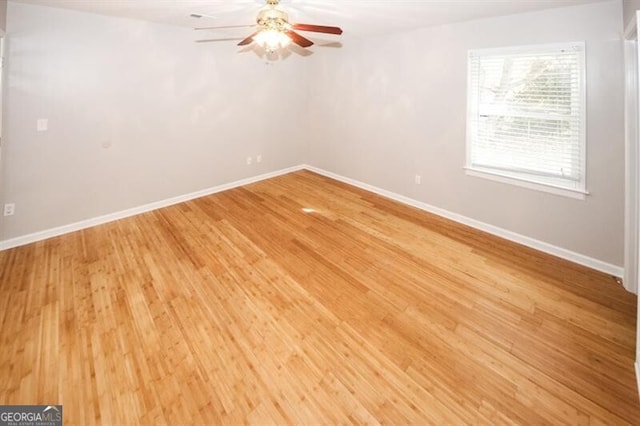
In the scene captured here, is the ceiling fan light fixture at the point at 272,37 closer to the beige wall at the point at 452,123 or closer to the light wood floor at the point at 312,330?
the light wood floor at the point at 312,330

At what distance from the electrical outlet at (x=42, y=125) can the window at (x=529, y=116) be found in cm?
496

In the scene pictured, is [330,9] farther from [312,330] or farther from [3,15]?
[3,15]

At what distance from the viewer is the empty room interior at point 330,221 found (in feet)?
5.85

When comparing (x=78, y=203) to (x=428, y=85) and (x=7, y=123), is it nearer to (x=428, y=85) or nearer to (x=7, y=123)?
(x=7, y=123)

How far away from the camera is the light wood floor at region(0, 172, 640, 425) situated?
5.45 feet

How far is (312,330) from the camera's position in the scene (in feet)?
7.19

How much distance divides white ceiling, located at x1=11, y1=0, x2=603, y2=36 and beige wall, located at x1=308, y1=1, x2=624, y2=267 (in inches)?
9.5

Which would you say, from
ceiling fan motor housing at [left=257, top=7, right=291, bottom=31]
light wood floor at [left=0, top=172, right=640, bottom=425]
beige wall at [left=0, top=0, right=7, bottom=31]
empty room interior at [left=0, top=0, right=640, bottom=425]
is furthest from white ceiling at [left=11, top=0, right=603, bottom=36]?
light wood floor at [left=0, top=172, right=640, bottom=425]

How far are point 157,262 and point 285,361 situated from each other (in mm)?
1912

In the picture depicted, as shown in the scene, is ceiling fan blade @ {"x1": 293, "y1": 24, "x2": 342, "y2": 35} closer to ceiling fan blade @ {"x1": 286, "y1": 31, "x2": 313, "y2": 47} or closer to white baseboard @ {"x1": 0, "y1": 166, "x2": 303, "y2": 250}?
ceiling fan blade @ {"x1": 286, "y1": 31, "x2": 313, "y2": 47}

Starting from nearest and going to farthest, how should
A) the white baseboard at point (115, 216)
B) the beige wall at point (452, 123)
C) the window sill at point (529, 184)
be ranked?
the beige wall at point (452, 123)
the window sill at point (529, 184)
the white baseboard at point (115, 216)

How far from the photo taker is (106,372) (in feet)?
6.02

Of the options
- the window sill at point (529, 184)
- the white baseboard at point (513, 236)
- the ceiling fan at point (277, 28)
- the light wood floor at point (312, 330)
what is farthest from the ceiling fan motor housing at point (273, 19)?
the white baseboard at point (513, 236)
